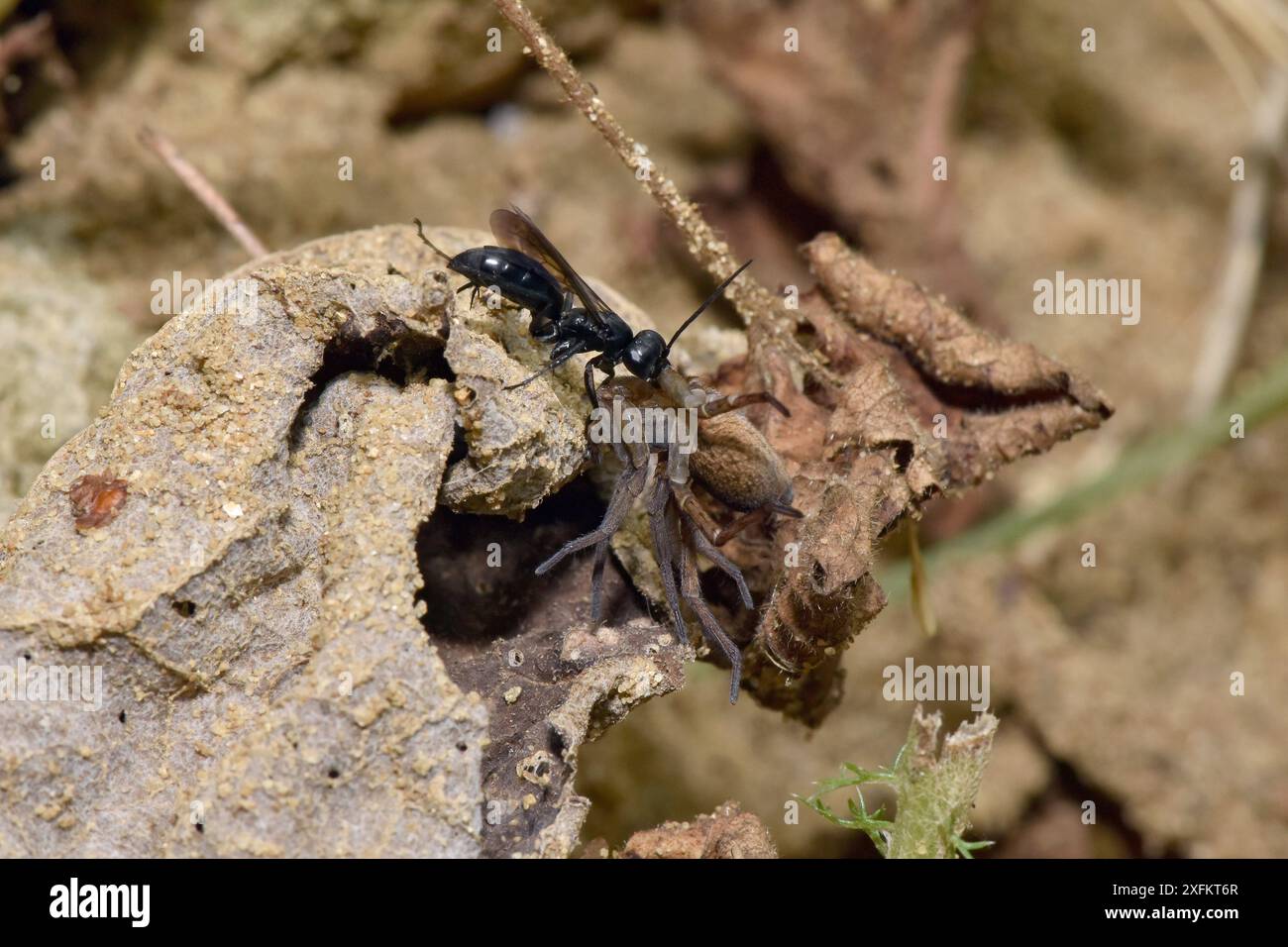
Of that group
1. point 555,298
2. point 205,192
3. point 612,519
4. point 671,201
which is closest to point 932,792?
point 612,519

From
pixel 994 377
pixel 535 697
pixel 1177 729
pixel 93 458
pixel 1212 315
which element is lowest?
pixel 1177 729

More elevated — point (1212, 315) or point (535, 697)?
point (1212, 315)

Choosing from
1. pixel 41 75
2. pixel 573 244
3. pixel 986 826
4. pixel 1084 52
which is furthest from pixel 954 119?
pixel 41 75

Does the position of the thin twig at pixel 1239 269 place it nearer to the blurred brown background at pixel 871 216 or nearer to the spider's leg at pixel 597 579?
the blurred brown background at pixel 871 216

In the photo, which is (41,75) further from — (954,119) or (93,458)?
(954,119)

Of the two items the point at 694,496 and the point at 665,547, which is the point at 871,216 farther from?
the point at 665,547

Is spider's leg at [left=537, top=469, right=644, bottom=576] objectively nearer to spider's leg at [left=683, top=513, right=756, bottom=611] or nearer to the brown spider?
the brown spider

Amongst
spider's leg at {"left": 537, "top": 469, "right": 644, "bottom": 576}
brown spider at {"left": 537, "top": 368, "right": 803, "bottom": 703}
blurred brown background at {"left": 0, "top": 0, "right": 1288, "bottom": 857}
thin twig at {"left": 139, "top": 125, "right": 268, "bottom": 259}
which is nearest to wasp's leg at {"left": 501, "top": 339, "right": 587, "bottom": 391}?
brown spider at {"left": 537, "top": 368, "right": 803, "bottom": 703}
